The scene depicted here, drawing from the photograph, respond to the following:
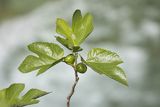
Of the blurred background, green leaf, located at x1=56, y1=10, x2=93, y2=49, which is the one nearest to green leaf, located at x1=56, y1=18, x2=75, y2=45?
green leaf, located at x1=56, y1=10, x2=93, y2=49

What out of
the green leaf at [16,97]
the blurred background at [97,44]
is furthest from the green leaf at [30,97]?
the blurred background at [97,44]

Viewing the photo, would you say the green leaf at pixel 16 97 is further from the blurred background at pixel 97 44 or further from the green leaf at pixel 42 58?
the blurred background at pixel 97 44

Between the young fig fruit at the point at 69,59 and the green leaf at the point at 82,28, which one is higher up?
the green leaf at the point at 82,28

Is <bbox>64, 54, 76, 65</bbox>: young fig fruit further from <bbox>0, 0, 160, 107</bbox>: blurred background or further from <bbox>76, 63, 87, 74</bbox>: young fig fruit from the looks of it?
<bbox>0, 0, 160, 107</bbox>: blurred background

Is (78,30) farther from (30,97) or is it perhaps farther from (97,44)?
(97,44)

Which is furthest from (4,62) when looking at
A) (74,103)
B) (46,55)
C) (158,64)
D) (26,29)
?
(46,55)

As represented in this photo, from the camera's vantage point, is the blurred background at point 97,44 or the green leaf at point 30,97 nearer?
the green leaf at point 30,97
